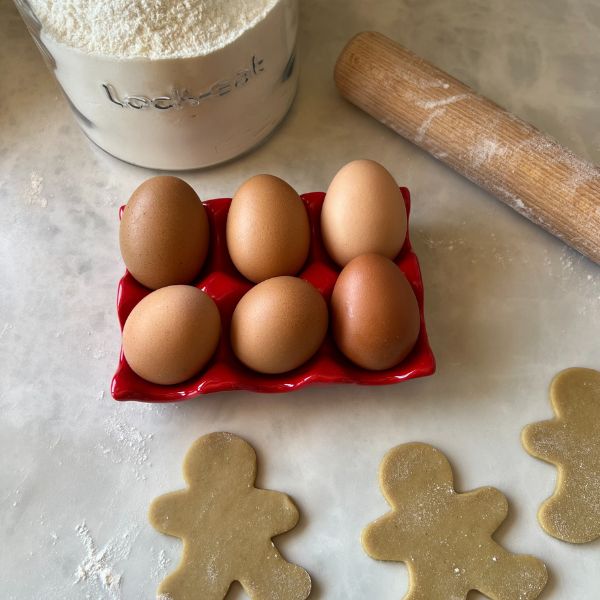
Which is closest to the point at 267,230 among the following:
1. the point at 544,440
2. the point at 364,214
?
the point at 364,214

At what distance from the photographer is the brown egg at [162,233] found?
98cm

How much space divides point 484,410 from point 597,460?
0.53 feet

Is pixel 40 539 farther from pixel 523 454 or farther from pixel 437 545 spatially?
pixel 523 454

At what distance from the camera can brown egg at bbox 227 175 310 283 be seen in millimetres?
992

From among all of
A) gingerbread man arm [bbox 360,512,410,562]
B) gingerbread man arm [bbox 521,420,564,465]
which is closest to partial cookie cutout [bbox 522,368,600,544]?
gingerbread man arm [bbox 521,420,564,465]

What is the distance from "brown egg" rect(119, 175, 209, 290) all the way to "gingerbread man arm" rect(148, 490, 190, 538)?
290 millimetres

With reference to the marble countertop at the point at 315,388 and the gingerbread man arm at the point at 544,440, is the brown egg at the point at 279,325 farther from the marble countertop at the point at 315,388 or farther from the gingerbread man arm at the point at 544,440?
the gingerbread man arm at the point at 544,440

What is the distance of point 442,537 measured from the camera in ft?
3.11

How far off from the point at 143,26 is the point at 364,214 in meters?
0.39

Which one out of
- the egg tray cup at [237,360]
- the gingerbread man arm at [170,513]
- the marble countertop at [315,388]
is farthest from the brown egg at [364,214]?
the gingerbread man arm at [170,513]

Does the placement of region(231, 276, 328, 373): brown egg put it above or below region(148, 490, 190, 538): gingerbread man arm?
above

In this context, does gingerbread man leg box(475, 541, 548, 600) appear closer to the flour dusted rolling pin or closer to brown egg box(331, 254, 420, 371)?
brown egg box(331, 254, 420, 371)

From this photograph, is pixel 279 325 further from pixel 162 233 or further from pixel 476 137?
pixel 476 137

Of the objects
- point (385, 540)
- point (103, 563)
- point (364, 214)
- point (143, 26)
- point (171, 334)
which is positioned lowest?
point (103, 563)
